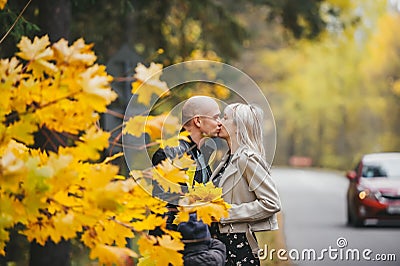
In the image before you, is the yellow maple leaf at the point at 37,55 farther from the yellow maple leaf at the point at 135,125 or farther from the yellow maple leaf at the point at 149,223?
the yellow maple leaf at the point at 149,223

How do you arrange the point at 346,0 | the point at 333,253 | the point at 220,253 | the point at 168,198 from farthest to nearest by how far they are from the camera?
the point at 346,0, the point at 333,253, the point at 220,253, the point at 168,198

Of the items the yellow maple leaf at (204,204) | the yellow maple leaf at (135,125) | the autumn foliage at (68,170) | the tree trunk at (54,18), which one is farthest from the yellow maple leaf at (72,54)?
the tree trunk at (54,18)

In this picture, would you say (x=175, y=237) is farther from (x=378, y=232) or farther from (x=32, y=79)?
(x=378, y=232)

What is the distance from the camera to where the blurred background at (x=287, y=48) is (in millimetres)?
10595

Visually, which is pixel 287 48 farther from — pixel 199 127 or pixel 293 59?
pixel 199 127

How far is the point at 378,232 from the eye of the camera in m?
17.3

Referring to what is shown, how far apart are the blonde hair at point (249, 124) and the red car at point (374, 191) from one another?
42.4 feet

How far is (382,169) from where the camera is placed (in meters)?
18.9

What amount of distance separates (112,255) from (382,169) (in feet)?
51.2

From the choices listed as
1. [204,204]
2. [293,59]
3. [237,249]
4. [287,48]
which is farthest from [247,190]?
[293,59]

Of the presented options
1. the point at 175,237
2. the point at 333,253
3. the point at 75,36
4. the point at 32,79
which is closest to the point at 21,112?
the point at 32,79

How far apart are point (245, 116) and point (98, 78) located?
1650 mm

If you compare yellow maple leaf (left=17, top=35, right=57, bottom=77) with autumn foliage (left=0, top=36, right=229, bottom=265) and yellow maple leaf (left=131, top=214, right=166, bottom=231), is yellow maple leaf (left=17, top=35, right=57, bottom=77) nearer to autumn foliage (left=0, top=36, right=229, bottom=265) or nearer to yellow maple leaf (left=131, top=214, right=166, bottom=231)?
autumn foliage (left=0, top=36, right=229, bottom=265)

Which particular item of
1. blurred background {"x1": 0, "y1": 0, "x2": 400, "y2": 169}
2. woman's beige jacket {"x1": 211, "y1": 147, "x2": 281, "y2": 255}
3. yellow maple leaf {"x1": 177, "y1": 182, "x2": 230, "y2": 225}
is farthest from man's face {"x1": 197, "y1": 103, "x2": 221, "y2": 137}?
yellow maple leaf {"x1": 177, "y1": 182, "x2": 230, "y2": 225}
